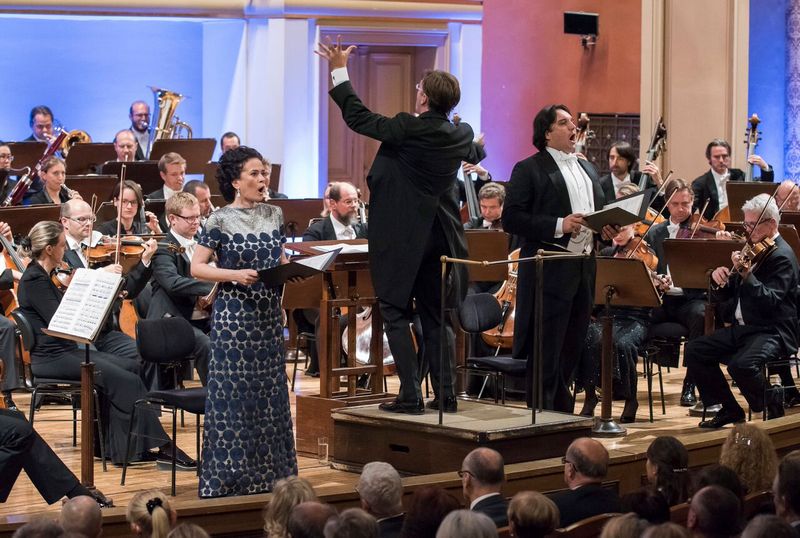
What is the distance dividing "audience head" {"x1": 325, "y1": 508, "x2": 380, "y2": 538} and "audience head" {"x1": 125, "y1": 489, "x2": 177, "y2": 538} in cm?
53

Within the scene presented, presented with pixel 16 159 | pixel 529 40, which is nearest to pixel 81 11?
pixel 16 159

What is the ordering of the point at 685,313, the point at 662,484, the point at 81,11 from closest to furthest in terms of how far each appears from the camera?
the point at 662,484
the point at 685,313
the point at 81,11

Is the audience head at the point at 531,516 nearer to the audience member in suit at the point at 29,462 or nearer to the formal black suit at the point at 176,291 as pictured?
the audience member in suit at the point at 29,462

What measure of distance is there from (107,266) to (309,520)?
3.11 meters

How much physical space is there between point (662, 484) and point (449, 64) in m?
9.42

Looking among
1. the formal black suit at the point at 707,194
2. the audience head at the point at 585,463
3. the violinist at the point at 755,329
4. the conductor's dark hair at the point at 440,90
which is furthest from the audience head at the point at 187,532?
the formal black suit at the point at 707,194

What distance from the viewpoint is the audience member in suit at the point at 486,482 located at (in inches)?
161

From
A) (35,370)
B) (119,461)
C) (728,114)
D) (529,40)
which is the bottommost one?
(119,461)

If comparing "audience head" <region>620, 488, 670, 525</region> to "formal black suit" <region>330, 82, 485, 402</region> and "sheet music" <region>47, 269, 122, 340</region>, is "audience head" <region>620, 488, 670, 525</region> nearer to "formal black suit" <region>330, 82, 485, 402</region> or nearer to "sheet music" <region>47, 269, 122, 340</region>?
"formal black suit" <region>330, 82, 485, 402</region>

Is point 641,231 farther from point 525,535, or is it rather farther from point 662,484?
point 525,535

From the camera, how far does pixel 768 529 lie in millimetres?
3250

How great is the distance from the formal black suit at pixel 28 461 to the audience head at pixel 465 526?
2.07 m

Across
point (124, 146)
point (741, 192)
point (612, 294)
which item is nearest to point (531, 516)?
point (612, 294)

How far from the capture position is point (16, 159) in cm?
926
